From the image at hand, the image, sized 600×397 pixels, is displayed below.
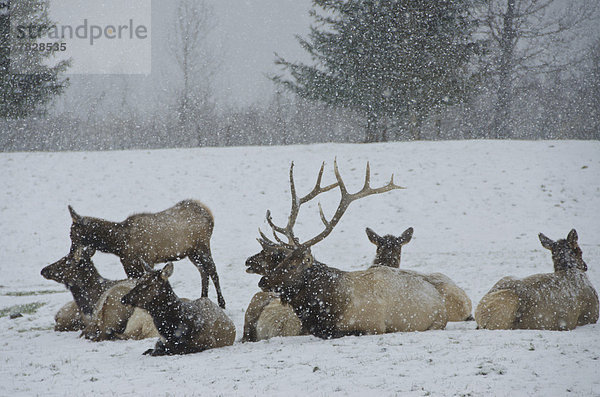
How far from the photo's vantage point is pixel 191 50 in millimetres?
42656

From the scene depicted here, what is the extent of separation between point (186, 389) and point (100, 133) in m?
47.4

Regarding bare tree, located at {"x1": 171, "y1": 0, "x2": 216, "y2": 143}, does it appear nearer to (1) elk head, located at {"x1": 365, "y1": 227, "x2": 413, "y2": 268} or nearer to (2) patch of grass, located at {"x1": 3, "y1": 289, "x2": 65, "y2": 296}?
(2) patch of grass, located at {"x1": 3, "y1": 289, "x2": 65, "y2": 296}

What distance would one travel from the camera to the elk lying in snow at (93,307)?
6980 millimetres

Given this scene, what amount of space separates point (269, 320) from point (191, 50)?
128 ft

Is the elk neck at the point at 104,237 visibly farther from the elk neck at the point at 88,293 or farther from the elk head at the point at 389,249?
the elk head at the point at 389,249

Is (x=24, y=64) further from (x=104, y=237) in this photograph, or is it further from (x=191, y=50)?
(x=104, y=237)

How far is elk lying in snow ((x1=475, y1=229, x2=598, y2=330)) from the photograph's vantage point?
6027 mm

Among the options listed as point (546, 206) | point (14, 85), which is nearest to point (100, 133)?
point (14, 85)

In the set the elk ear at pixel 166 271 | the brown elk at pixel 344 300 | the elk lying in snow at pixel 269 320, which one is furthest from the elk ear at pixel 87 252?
the brown elk at pixel 344 300

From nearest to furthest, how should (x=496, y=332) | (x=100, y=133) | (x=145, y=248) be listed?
(x=496, y=332) < (x=145, y=248) < (x=100, y=133)

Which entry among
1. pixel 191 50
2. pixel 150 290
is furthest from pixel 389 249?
pixel 191 50

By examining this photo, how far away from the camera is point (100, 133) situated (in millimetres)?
48344

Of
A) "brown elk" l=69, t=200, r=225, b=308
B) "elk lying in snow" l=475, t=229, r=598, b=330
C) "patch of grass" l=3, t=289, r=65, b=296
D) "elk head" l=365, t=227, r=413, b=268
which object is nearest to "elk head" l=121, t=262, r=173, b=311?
"brown elk" l=69, t=200, r=225, b=308

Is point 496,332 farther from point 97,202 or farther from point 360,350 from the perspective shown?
point 97,202
